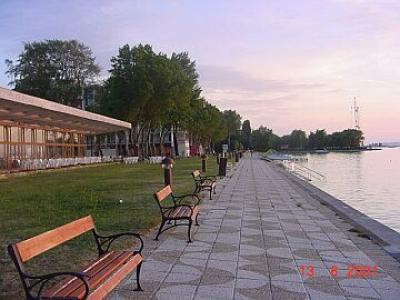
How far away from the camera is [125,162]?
56438 mm

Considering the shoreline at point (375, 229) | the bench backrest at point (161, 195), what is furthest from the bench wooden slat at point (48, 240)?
the shoreline at point (375, 229)

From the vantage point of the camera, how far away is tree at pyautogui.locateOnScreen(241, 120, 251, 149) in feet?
541

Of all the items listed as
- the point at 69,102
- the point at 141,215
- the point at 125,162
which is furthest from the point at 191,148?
the point at 141,215

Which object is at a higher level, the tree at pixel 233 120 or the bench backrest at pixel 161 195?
the tree at pixel 233 120

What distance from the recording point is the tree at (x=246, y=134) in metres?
165

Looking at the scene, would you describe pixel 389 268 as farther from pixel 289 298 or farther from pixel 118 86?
pixel 118 86

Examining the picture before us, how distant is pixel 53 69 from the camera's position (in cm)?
6556

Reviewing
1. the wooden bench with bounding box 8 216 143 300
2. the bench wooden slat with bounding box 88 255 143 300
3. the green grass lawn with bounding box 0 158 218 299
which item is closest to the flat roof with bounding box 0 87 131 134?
the green grass lawn with bounding box 0 158 218 299

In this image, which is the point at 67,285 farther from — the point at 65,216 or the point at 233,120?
the point at 233,120

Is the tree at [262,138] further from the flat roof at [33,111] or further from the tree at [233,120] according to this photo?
the flat roof at [33,111]

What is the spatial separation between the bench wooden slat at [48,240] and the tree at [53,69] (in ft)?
203

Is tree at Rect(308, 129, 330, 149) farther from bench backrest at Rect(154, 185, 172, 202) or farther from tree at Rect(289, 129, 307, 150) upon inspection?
bench backrest at Rect(154, 185, 172, 202)

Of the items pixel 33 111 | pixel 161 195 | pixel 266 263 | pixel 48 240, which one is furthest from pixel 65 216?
pixel 33 111

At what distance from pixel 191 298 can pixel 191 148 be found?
102 meters
